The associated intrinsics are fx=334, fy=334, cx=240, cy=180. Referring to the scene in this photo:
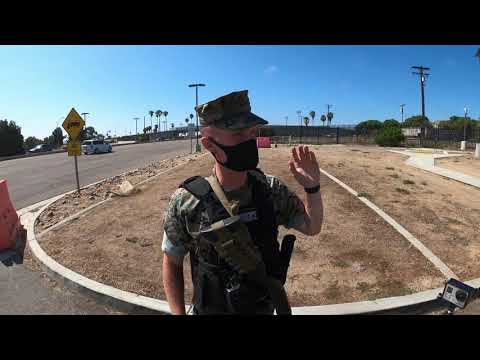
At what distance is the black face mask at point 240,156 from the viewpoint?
174cm

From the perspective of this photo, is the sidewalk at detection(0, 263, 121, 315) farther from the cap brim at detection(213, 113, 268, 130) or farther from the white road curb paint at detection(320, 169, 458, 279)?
the white road curb paint at detection(320, 169, 458, 279)

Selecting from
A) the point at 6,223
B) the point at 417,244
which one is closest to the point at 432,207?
the point at 417,244

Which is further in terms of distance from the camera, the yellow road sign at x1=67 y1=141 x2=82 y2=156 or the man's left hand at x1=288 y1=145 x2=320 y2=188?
the yellow road sign at x1=67 y1=141 x2=82 y2=156

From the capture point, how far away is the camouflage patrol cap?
5.61 ft

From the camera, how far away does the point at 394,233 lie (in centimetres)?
620

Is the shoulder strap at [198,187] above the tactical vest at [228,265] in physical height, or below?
above

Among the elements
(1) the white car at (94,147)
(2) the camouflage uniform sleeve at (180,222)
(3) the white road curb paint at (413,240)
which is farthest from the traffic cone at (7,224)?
(1) the white car at (94,147)

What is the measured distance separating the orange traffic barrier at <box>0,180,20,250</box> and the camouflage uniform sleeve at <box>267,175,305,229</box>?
21.7ft

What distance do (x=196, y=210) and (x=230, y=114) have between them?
53cm

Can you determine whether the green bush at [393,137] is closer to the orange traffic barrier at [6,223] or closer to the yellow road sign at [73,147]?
the yellow road sign at [73,147]

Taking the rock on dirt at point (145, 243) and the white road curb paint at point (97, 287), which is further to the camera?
the rock on dirt at point (145, 243)

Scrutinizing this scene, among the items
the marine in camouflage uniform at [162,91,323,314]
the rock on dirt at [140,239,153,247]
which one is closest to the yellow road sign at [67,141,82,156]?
the rock on dirt at [140,239,153,247]
